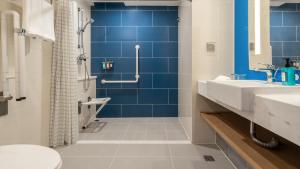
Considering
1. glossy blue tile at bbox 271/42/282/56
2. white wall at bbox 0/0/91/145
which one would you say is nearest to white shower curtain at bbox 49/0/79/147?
white wall at bbox 0/0/91/145

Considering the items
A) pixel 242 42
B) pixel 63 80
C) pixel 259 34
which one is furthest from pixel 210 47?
pixel 63 80

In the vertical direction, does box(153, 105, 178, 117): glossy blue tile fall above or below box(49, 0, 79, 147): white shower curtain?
below

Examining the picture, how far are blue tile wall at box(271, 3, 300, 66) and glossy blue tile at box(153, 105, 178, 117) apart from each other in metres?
2.76

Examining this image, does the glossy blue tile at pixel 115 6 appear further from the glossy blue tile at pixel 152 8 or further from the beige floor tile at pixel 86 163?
the beige floor tile at pixel 86 163

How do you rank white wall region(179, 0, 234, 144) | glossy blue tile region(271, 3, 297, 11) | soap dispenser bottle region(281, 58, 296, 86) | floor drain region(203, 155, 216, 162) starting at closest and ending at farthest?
soap dispenser bottle region(281, 58, 296, 86) < glossy blue tile region(271, 3, 297, 11) < floor drain region(203, 155, 216, 162) < white wall region(179, 0, 234, 144)

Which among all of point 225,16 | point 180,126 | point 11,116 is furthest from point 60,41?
point 180,126

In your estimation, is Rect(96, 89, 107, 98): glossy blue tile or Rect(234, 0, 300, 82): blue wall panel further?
Rect(96, 89, 107, 98): glossy blue tile

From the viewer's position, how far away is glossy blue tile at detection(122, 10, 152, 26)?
4.48m

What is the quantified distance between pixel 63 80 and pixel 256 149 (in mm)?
2114

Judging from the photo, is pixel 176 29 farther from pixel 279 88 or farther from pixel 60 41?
pixel 279 88

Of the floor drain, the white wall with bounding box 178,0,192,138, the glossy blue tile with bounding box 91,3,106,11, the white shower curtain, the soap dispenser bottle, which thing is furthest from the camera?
the glossy blue tile with bounding box 91,3,106,11

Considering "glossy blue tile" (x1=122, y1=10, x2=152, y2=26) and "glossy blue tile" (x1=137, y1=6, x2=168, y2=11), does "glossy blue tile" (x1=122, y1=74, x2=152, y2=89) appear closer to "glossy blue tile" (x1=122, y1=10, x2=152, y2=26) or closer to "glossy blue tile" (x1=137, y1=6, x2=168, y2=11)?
"glossy blue tile" (x1=122, y1=10, x2=152, y2=26)

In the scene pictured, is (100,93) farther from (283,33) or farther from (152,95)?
(283,33)

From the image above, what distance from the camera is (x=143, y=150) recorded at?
8.93 feet
